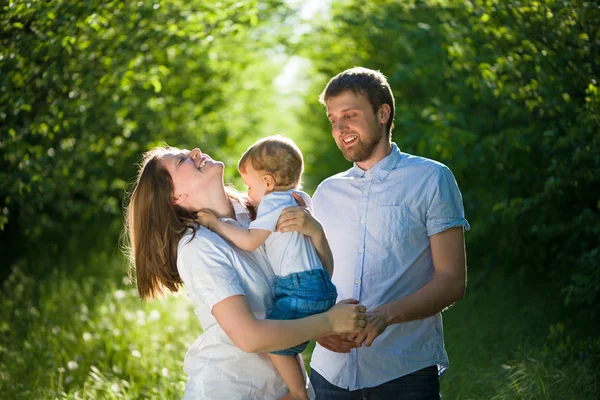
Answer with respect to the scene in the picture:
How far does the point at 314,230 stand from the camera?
3.05 metres

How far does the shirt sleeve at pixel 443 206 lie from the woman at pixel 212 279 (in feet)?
1.89

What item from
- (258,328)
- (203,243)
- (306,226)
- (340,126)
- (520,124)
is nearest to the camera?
(258,328)

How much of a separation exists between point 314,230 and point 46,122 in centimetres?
422

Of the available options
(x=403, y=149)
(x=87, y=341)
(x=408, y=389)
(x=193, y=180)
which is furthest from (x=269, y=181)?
(x=403, y=149)

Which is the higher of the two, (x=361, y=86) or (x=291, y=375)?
(x=361, y=86)

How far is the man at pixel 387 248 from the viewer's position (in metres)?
3.27

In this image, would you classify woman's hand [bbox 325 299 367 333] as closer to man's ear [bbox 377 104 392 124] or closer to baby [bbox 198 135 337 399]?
baby [bbox 198 135 337 399]

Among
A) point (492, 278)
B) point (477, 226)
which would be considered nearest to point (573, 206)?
point (477, 226)

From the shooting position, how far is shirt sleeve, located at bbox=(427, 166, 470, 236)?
3277 mm

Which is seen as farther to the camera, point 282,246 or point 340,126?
point 340,126

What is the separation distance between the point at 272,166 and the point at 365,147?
1.82ft

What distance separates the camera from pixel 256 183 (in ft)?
10.7

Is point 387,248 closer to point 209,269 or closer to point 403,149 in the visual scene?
point 209,269

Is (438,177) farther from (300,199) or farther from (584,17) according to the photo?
(584,17)
